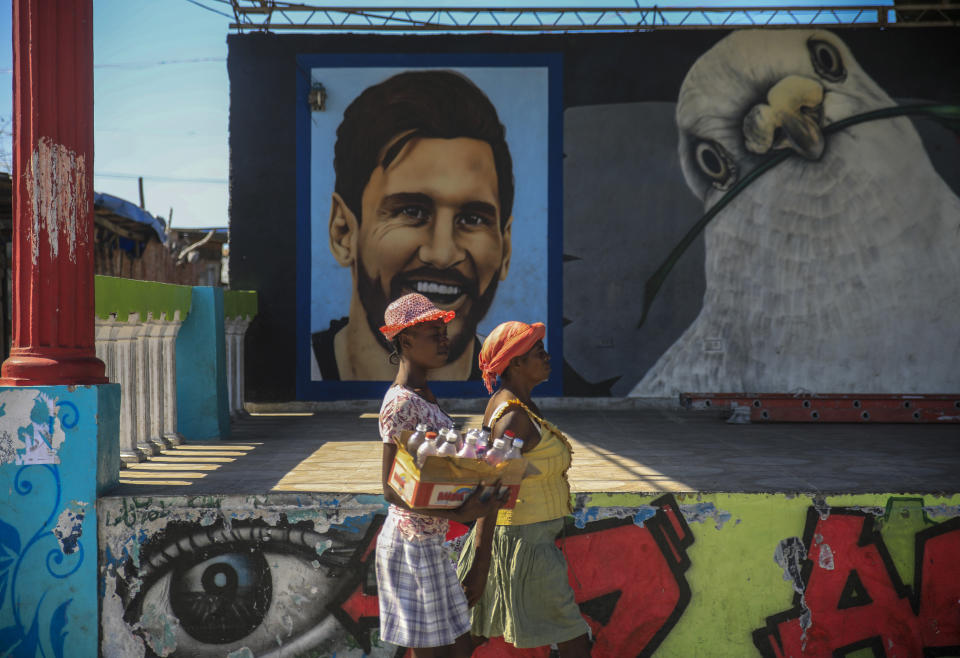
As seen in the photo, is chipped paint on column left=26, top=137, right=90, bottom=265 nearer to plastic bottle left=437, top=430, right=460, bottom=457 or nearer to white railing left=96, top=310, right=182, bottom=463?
white railing left=96, top=310, right=182, bottom=463

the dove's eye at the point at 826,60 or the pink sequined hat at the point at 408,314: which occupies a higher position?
→ the dove's eye at the point at 826,60

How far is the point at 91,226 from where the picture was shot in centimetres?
490

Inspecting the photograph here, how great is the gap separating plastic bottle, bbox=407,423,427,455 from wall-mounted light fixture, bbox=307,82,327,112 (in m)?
8.03

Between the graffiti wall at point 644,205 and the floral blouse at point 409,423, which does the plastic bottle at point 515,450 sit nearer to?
the floral blouse at point 409,423

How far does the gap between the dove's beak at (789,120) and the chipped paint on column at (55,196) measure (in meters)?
8.16

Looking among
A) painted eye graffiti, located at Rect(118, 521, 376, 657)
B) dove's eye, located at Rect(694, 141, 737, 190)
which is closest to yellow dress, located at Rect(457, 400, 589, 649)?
painted eye graffiti, located at Rect(118, 521, 376, 657)

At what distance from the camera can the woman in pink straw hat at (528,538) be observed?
3.51 m

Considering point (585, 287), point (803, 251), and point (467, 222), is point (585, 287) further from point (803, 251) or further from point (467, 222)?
point (803, 251)

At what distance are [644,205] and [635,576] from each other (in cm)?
666

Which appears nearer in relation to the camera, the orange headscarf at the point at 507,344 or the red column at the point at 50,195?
the orange headscarf at the point at 507,344

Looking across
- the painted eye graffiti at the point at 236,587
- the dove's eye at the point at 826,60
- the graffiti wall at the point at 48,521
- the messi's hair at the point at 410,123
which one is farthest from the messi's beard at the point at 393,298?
the graffiti wall at the point at 48,521

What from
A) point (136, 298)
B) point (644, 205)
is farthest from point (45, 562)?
point (644, 205)

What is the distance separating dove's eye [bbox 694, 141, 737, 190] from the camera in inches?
416

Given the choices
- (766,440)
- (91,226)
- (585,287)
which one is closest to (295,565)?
(91,226)
